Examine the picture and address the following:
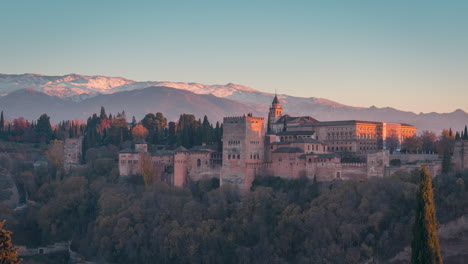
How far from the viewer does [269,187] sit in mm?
50719

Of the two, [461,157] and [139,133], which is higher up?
[139,133]

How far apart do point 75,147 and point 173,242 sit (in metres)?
26.9

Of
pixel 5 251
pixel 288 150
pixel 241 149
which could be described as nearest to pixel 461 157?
pixel 288 150

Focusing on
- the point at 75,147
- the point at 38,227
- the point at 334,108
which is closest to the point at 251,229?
the point at 38,227

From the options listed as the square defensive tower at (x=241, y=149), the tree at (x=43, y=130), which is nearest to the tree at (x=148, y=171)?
the square defensive tower at (x=241, y=149)

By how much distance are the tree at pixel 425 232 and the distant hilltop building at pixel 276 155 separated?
13.0 metres

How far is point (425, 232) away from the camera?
112 feet

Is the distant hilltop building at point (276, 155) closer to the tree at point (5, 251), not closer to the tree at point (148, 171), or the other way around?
the tree at point (148, 171)

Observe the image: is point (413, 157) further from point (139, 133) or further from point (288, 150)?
point (139, 133)

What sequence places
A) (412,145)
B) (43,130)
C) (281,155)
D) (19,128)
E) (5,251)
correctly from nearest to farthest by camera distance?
1. (5,251)
2. (281,155)
3. (412,145)
4. (19,128)
5. (43,130)

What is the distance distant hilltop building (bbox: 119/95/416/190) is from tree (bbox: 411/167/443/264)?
42.5 feet

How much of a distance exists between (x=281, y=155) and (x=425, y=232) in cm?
1977

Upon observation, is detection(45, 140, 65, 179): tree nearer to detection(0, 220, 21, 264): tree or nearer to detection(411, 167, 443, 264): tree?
detection(0, 220, 21, 264): tree

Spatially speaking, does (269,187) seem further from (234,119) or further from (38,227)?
(38,227)
